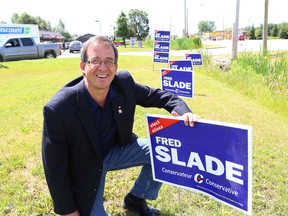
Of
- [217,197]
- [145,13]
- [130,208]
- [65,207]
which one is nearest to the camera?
[217,197]

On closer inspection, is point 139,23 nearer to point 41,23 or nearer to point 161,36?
point 41,23

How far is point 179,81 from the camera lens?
6152mm

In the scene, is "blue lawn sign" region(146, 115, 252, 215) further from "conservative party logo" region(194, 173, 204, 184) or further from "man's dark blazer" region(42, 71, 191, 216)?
"man's dark blazer" region(42, 71, 191, 216)

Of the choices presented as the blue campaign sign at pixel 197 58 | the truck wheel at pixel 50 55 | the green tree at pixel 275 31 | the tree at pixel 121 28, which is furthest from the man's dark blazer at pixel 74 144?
the green tree at pixel 275 31

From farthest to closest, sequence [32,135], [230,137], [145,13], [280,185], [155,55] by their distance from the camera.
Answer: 1. [145,13]
2. [155,55]
3. [32,135]
4. [280,185]
5. [230,137]

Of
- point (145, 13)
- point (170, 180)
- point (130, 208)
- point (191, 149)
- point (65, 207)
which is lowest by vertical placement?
point (130, 208)

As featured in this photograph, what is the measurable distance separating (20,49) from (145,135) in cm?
1705

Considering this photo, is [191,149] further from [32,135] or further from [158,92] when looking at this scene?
[32,135]

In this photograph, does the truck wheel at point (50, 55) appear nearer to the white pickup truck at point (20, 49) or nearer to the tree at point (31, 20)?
the white pickup truck at point (20, 49)

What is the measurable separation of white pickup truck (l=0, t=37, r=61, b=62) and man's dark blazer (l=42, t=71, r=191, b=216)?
1854 centimetres

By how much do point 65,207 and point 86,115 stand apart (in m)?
0.69

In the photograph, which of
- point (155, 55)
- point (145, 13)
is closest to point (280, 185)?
point (155, 55)

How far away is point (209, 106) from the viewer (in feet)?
22.6

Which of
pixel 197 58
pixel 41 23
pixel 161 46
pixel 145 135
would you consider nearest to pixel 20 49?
pixel 161 46
